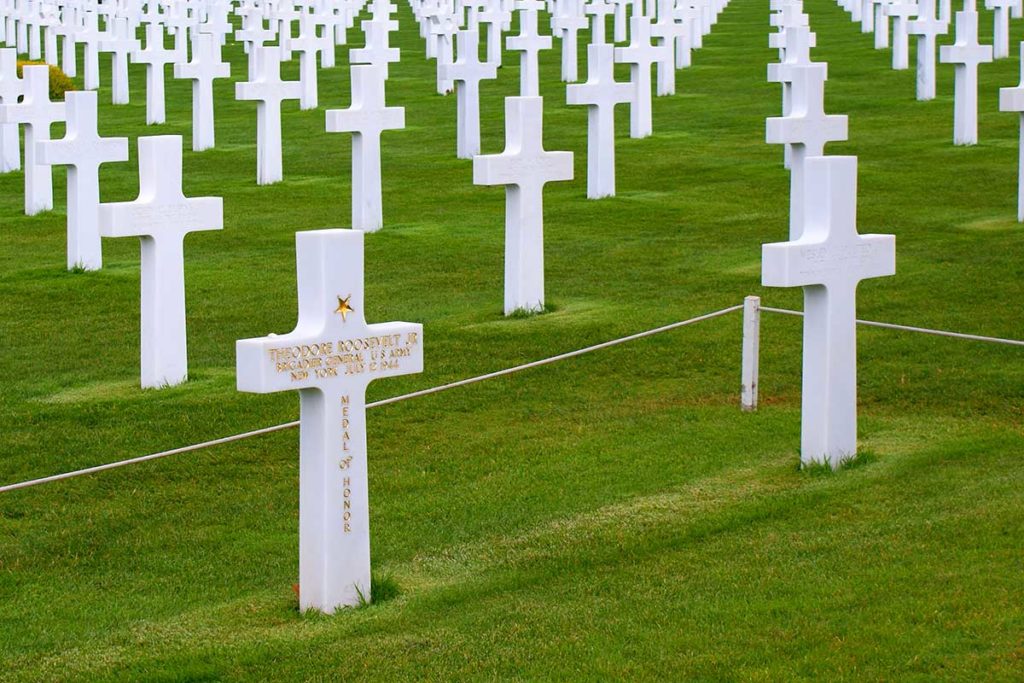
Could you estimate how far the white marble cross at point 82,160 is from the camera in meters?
13.2

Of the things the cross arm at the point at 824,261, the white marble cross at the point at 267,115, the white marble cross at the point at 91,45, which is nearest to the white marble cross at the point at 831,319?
the cross arm at the point at 824,261

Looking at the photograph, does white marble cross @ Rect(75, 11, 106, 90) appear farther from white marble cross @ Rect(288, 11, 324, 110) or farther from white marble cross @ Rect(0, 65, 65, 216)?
white marble cross @ Rect(0, 65, 65, 216)

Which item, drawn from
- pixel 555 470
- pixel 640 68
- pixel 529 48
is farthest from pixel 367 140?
pixel 555 470

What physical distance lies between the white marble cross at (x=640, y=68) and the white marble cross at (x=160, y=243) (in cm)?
1117

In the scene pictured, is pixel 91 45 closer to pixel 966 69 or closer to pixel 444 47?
pixel 444 47

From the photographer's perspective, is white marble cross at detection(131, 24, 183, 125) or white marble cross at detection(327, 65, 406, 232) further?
white marble cross at detection(131, 24, 183, 125)

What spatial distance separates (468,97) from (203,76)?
11.2 ft

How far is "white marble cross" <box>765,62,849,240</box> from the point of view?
44.3 feet

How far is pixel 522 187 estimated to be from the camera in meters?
12.3

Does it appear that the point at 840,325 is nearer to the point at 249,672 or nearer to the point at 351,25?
the point at 249,672

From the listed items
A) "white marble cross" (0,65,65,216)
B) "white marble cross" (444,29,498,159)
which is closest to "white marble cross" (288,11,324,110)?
"white marble cross" (444,29,498,159)

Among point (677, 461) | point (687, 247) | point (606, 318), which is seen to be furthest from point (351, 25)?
point (677, 461)

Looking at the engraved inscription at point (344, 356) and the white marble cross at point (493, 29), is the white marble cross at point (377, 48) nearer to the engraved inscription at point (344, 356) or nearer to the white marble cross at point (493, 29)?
the white marble cross at point (493, 29)

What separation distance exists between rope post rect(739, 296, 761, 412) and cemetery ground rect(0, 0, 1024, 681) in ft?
0.50
